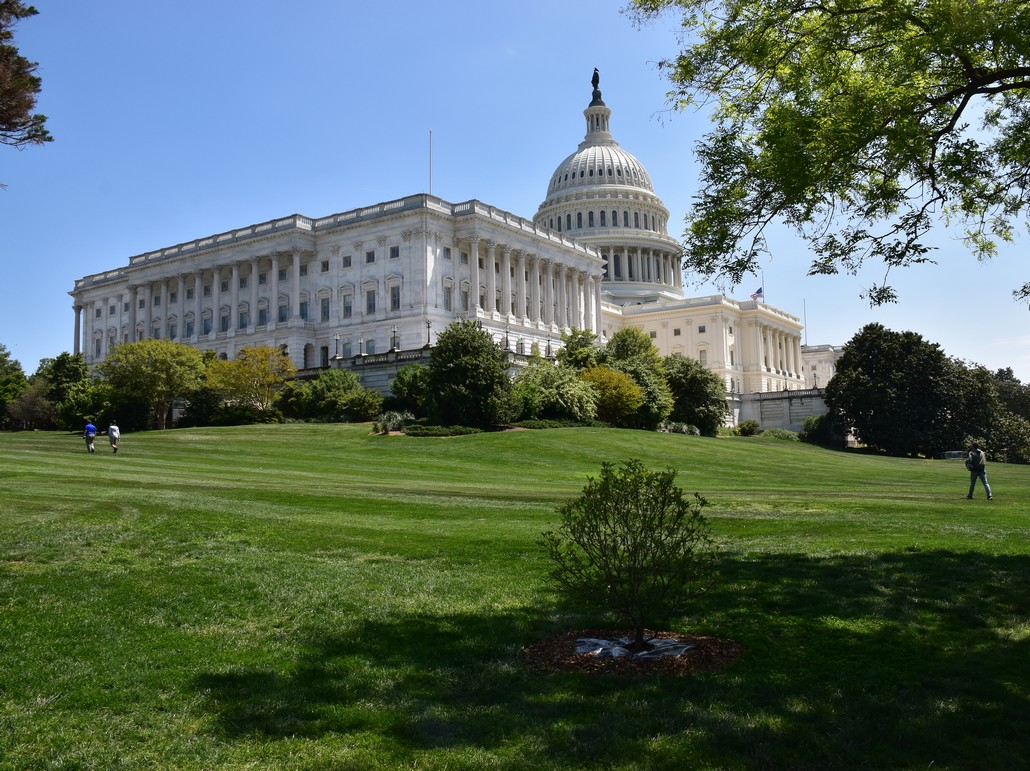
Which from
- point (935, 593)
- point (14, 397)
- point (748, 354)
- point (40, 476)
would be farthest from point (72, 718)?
point (748, 354)

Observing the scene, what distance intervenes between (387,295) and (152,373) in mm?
30380

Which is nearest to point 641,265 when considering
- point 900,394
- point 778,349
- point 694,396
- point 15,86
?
point 778,349

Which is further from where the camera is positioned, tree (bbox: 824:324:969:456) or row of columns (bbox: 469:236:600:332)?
row of columns (bbox: 469:236:600:332)

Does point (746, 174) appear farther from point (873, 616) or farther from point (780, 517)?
point (780, 517)

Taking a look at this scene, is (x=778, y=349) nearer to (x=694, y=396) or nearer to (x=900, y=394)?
(x=900, y=394)

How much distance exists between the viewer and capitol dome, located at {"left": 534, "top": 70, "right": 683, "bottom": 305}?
150 metres

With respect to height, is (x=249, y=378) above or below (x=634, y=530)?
above

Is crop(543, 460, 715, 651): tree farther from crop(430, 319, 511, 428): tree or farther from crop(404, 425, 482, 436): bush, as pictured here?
crop(430, 319, 511, 428): tree

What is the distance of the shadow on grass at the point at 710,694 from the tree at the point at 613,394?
5712cm

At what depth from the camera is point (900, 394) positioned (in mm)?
83812

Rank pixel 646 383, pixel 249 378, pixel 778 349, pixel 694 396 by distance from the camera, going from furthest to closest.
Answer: pixel 778 349
pixel 694 396
pixel 249 378
pixel 646 383

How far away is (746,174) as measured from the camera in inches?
596

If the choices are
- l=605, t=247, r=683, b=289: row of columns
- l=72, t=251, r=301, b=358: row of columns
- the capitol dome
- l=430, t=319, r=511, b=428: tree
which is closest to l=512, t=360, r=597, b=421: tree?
l=430, t=319, r=511, b=428: tree

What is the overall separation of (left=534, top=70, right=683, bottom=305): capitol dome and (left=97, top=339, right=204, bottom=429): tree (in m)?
85.4
